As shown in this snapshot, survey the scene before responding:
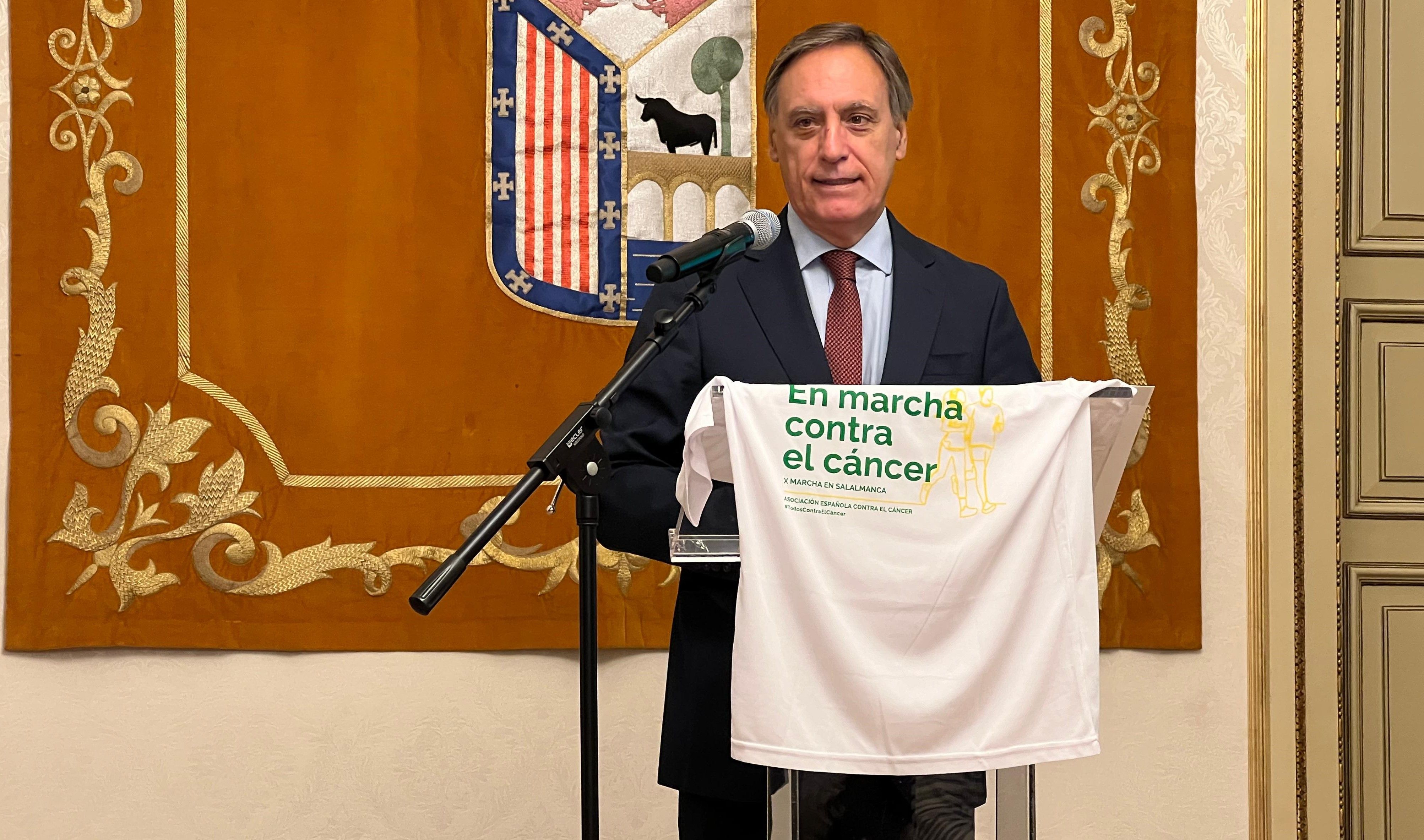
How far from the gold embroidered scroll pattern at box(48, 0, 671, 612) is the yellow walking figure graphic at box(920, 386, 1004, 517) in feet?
4.48

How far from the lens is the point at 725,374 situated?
1736mm

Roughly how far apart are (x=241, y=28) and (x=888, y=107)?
1.49 metres

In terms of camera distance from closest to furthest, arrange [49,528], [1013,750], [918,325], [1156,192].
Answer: [1013,750] < [918,325] < [49,528] < [1156,192]

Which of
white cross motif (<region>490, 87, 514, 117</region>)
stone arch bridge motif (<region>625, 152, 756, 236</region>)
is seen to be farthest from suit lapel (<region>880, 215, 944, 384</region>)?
white cross motif (<region>490, 87, 514, 117</region>)

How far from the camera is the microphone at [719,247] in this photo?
54.4 inches

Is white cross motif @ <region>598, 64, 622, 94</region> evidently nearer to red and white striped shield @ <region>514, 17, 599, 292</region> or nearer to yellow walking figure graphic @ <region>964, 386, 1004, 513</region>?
red and white striped shield @ <region>514, 17, 599, 292</region>

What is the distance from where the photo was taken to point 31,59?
2521 mm

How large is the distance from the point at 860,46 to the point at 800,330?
17.8 inches

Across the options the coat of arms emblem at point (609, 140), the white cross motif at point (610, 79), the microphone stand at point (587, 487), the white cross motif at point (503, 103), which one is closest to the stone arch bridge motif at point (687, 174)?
the coat of arms emblem at point (609, 140)

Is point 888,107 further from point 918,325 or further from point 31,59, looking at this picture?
point 31,59

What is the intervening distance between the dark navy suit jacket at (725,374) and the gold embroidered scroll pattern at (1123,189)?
0.96m

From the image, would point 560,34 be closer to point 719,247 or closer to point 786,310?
Answer: point 786,310

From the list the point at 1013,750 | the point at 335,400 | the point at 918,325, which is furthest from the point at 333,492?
the point at 1013,750

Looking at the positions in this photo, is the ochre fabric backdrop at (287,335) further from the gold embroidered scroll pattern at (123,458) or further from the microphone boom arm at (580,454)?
the microphone boom arm at (580,454)
